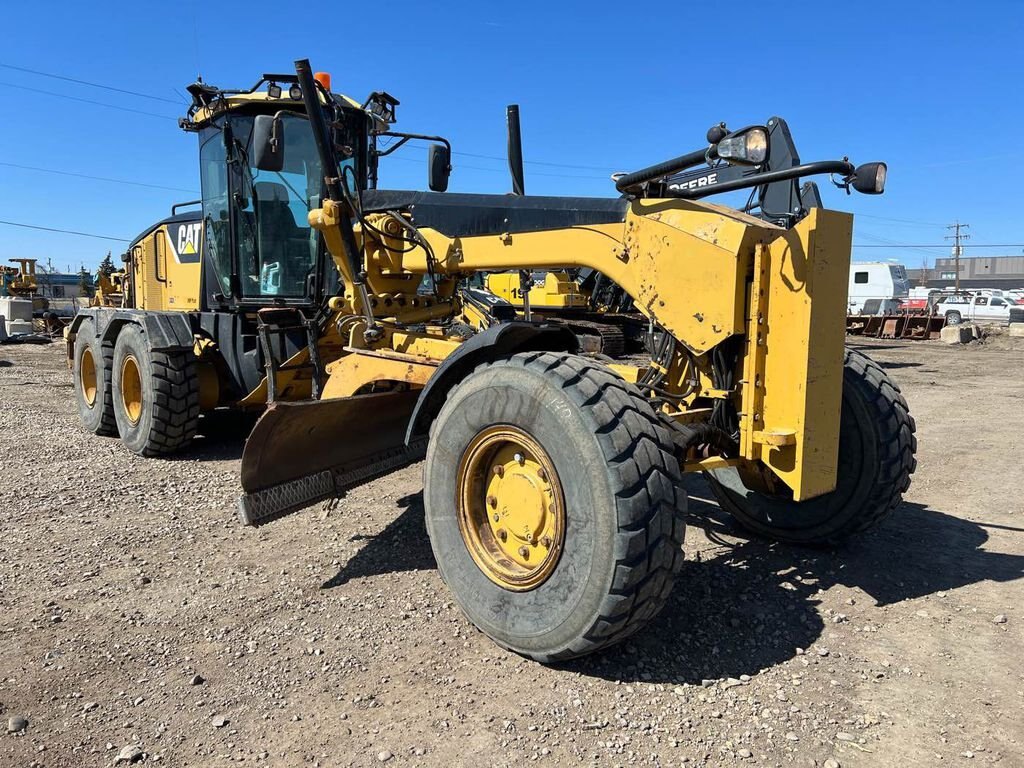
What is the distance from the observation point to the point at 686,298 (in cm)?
334

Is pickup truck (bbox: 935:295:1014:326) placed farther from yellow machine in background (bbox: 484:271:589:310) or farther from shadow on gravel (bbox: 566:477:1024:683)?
shadow on gravel (bbox: 566:477:1024:683)

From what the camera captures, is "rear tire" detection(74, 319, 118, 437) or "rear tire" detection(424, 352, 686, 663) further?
"rear tire" detection(74, 319, 118, 437)

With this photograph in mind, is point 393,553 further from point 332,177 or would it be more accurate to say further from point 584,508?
point 332,177

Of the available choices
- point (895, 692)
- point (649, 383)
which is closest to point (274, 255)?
point (649, 383)

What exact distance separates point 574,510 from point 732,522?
7.14ft

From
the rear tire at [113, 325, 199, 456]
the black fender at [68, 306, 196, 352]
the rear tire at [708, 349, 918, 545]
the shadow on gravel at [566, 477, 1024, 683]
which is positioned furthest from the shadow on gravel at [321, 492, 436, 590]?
the black fender at [68, 306, 196, 352]

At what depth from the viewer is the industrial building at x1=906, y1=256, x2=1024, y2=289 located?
9150 centimetres

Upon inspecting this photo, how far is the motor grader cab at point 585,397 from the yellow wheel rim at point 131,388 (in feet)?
7.67

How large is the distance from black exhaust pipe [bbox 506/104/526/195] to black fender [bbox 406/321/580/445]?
4.73 ft

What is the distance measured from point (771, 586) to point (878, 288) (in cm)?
3221

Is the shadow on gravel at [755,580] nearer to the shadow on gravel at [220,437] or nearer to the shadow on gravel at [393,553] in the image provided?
the shadow on gravel at [393,553]

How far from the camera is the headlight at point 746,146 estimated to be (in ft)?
9.91

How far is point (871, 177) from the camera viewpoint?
3.20m

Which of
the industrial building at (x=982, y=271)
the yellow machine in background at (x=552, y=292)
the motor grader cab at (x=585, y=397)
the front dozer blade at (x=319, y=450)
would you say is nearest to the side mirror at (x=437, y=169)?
the motor grader cab at (x=585, y=397)
